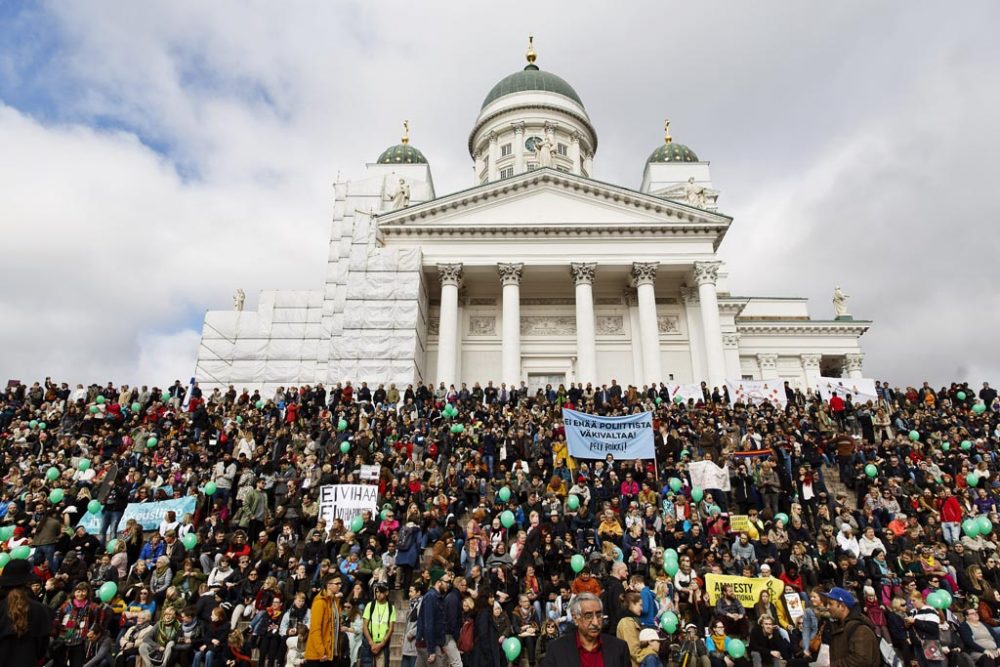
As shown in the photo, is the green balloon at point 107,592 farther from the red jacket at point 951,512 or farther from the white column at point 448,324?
the white column at point 448,324

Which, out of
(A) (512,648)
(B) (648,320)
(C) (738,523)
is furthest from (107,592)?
(B) (648,320)

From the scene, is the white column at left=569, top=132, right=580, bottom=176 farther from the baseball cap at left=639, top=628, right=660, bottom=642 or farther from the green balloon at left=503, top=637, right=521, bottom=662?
→ the baseball cap at left=639, top=628, right=660, bottom=642

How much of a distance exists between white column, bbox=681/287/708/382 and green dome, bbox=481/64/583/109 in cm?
2381

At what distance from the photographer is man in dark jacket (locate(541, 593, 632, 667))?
361cm

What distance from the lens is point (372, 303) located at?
29.4m

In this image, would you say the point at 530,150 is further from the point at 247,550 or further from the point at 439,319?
the point at 247,550

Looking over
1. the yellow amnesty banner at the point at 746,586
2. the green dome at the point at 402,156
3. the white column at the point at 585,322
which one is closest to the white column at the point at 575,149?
the green dome at the point at 402,156

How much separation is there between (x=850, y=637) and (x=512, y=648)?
459 cm

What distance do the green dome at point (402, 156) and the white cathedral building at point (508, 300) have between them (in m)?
8.97

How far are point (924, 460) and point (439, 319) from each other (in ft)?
71.1

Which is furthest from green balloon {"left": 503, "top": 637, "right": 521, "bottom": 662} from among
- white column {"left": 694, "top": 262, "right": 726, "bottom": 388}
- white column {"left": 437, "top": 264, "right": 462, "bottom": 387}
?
white column {"left": 694, "top": 262, "right": 726, "bottom": 388}

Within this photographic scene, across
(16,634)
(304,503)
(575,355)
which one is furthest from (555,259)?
(16,634)

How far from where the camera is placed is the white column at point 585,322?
29.2 metres

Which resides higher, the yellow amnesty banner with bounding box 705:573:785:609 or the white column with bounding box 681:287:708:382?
the white column with bounding box 681:287:708:382
